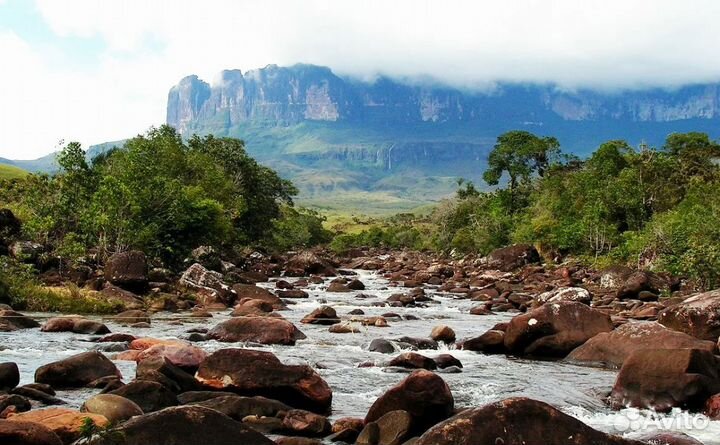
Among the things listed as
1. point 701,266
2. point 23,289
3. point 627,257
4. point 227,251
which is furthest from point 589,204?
point 23,289

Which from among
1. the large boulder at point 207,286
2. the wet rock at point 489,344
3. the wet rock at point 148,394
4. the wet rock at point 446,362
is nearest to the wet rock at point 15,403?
the wet rock at point 148,394

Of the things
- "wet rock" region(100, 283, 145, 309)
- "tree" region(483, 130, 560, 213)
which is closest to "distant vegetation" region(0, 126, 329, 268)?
"wet rock" region(100, 283, 145, 309)

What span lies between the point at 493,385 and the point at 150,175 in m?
33.3

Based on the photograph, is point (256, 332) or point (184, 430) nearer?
point (184, 430)

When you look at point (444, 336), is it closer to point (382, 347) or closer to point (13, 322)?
point (382, 347)

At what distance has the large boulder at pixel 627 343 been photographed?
17.7 m

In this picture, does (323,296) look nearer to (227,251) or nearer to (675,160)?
(227,251)

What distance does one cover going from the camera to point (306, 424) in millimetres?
11805

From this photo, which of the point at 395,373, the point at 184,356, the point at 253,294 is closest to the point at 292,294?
the point at 253,294

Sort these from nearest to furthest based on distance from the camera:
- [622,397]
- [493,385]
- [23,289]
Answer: [622,397], [493,385], [23,289]

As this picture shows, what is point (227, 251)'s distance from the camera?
61.1 meters

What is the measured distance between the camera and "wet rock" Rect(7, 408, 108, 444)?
10031 millimetres

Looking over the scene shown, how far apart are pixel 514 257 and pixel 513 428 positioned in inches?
2107

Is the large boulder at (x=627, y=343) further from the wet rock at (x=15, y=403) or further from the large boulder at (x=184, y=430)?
the wet rock at (x=15, y=403)
